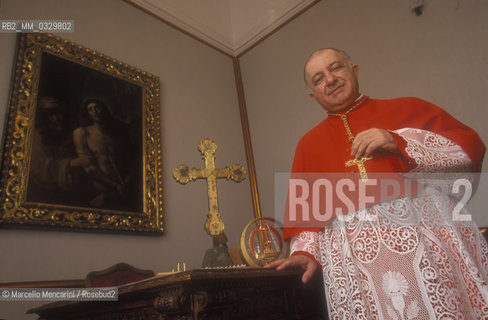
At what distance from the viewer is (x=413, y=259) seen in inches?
41.1

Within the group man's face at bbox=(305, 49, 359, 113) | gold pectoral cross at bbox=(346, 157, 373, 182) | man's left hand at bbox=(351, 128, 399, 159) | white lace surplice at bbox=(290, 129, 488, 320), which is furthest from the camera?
man's face at bbox=(305, 49, 359, 113)

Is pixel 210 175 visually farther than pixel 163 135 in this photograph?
No

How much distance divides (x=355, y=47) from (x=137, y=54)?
6.45ft

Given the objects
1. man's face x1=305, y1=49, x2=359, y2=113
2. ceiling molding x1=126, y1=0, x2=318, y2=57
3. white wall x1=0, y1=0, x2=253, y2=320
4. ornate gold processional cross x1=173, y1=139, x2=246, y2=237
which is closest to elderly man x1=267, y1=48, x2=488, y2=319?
man's face x1=305, y1=49, x2=359, y2=113

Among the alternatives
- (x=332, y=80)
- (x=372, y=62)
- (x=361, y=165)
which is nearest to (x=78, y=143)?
(x=332, y=80)

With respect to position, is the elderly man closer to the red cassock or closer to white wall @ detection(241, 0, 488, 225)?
the red cassock

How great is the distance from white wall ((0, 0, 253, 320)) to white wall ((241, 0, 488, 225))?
350 mm

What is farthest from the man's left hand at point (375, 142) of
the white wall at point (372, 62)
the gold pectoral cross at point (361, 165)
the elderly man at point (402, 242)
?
the white wall at point (372, 62)

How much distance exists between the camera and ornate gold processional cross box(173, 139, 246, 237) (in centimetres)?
180

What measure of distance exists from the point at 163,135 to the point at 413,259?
94.8 inches

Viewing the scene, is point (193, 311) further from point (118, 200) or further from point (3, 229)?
point (118, 200)

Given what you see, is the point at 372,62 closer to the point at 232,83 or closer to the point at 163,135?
the point at 232,83

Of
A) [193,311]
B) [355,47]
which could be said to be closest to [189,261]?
[193,311]

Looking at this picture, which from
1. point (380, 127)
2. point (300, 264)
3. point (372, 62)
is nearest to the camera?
point (300, 264)
